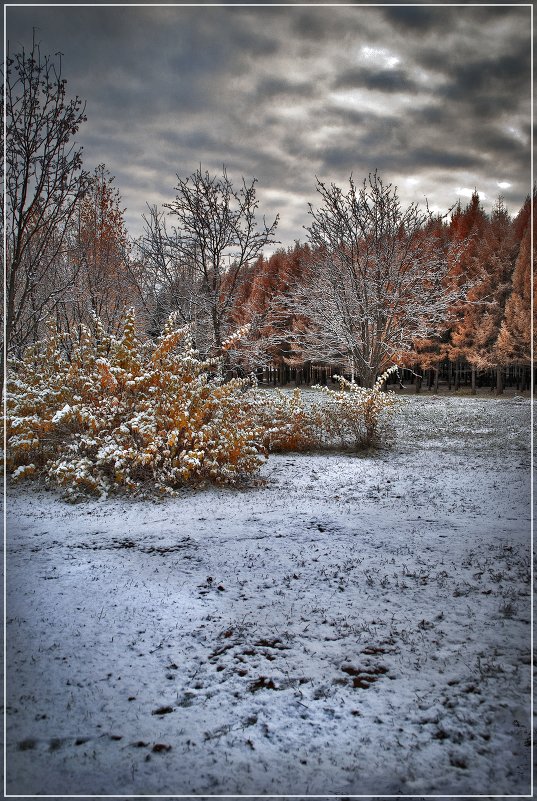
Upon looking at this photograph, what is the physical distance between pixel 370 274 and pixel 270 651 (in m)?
11.4

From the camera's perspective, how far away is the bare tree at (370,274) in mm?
12594

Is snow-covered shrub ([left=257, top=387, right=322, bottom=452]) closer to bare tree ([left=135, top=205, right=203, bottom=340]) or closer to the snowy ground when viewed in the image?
bare tree ([left=135, top=205, right=203, bottom=340])

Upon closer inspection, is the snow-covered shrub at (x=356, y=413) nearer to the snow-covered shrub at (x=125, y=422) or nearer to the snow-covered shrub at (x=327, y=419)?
the snow-covered shrub at (x=327, y=419)

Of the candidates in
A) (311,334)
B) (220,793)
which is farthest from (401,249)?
(220,793)

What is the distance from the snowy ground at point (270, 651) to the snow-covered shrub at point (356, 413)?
431cm

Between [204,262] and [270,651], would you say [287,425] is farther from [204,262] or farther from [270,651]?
[270,651]

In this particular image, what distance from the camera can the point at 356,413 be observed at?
10633 mm

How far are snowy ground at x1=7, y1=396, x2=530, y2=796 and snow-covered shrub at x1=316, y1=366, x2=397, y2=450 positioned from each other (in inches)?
170

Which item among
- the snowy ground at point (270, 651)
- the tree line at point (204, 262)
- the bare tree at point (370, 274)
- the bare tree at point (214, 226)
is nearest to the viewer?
the snowy ground at point (270, 651)

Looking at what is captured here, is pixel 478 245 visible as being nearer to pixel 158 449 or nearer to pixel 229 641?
pixel 158 449

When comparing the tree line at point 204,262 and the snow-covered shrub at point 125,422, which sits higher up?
the tree line at point 204,262

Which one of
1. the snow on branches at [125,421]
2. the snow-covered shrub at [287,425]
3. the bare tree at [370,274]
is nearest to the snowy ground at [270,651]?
the snow on branches at [125,421]

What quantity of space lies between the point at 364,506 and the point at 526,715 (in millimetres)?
4038

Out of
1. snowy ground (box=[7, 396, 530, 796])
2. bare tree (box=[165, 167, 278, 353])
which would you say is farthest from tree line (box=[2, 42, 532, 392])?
snowy ground (box=[7, 396, 530, 796])
